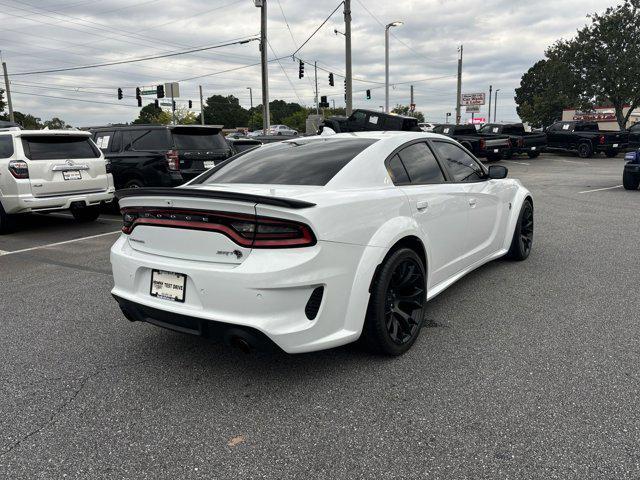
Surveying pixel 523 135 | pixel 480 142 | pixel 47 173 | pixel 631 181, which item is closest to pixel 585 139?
pixel 523 135

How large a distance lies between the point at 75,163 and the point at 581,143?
24627 millimetres

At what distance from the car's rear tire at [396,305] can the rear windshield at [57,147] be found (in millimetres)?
6956

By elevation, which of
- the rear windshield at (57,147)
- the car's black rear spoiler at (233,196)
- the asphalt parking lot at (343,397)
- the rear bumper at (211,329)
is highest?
the rear windshield at (57,147)

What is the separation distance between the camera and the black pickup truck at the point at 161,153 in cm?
958

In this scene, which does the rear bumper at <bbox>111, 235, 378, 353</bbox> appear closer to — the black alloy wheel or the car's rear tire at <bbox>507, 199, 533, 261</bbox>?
the black alloy wheel

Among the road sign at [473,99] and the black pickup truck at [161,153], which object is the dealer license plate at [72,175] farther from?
the road sign at [473,99]

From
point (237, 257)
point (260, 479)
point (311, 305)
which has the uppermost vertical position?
point (237, 257)

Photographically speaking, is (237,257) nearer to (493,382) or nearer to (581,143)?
(493,382)

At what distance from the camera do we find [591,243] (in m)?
6.75

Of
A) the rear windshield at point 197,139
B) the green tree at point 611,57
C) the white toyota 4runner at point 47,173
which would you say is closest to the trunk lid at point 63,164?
the white toyota 4runner at point 47,173

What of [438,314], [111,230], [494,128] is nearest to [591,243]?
[438,314]

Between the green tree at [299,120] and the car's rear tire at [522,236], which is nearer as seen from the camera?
the car's rear tire at [522,236]

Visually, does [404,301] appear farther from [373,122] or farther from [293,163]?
[373,122]

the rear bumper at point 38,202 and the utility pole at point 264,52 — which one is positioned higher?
the utility pole at point 264,52
